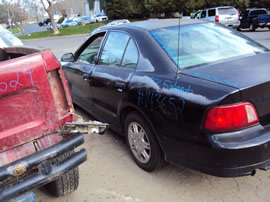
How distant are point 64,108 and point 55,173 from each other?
57 cm

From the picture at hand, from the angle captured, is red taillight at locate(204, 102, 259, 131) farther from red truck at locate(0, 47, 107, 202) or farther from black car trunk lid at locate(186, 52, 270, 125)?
red truck at locate(0, 47, 107, 202)

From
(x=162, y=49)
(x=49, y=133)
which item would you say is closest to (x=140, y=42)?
(x=162, y=49)

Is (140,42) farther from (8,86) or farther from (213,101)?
(8,86)

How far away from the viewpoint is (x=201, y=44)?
3043 mm

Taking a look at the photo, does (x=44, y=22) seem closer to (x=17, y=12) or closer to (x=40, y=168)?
(x=17, y=12)

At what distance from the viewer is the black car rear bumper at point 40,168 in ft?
6.49

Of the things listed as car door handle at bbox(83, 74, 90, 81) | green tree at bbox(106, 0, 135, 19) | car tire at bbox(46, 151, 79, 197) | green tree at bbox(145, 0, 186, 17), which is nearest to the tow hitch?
car tire at bbox(46, 151, 79, 197)

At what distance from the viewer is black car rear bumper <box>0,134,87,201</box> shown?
1.98 m

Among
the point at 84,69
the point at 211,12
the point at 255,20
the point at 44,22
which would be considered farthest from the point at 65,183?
the point at 44,22

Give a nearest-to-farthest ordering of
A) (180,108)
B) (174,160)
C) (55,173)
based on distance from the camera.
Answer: (55,173), (180,108), (174,160)

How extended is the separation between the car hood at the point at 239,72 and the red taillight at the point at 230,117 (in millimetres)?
175

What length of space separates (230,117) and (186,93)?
1.38 ft

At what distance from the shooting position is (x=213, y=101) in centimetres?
213

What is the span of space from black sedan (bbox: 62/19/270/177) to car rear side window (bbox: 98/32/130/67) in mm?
14
